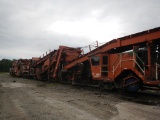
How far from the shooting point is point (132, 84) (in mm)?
10680

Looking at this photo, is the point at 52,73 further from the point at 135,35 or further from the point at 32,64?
the point at 135,35

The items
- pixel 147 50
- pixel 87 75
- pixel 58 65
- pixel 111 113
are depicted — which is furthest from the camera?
pixel 58 65

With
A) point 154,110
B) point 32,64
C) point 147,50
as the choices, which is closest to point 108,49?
point 147,50

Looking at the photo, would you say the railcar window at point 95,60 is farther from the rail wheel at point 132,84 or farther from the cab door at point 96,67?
the rail wheel at point 132,84

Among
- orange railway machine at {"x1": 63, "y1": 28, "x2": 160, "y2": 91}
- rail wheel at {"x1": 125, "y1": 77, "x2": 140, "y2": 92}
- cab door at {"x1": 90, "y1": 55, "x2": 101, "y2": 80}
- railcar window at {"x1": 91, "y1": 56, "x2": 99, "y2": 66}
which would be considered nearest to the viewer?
orange railway machine at {"x1": 63, "y1": 28, "x2": 160, "y2": 91}

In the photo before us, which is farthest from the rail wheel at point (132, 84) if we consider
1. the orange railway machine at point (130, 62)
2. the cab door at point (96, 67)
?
the cab door at point (96, 67)

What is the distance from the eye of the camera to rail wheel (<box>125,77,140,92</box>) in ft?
34.6

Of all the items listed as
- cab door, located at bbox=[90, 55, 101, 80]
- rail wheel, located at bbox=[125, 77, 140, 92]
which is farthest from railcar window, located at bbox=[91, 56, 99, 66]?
rail wheel, located at bbox=[125, 77, 140, 92]

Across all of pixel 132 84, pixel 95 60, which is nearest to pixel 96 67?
pixel 95 60

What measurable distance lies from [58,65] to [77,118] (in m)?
13.6

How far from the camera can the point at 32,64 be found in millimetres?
26750

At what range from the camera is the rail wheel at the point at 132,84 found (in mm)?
10539

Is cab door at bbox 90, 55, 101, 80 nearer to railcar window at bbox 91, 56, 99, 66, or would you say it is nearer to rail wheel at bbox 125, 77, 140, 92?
railcar window at bbox 91, 56, 99, 66

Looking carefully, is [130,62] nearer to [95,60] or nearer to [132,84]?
[132,84]
